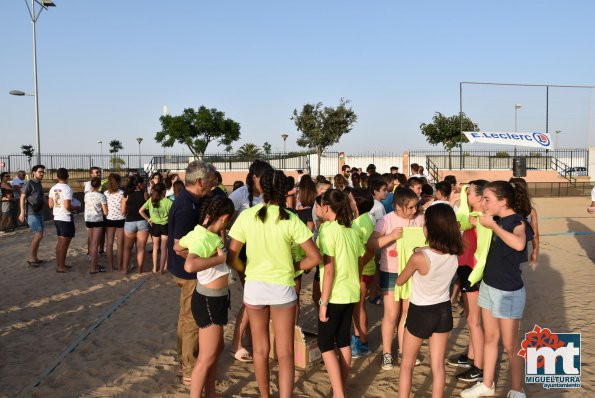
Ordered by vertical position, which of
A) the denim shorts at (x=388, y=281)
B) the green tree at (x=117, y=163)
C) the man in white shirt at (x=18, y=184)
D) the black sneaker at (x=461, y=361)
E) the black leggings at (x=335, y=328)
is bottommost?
the black sneaker at (x=461, y=361)

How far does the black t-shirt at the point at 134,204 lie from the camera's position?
8094 mm

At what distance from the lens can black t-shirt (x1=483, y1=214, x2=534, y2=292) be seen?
11.5 feet

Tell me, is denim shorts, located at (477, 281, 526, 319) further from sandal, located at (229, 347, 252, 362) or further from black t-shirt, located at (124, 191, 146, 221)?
black t-shirt, located at (124, 191, 146, 221)

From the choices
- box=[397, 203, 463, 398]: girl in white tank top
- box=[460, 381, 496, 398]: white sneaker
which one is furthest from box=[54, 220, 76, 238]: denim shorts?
box=[460, 381, 496, 398]: white sneaker

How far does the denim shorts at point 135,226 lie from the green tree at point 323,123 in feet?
96.0

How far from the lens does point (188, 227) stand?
3.88 metres

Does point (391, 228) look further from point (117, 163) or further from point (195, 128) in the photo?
point (195, 128)

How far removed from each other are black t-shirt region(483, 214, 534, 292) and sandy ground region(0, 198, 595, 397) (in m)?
1.16

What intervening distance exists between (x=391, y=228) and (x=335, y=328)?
113cm

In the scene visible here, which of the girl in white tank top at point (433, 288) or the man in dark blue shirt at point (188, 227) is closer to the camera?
the girl in white tank top at point (433, 288)

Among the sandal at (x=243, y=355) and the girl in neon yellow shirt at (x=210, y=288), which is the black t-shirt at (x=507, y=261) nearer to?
the girl in neon yellow shirt at (x=210, y=288)

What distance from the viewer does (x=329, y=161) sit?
32.1 m

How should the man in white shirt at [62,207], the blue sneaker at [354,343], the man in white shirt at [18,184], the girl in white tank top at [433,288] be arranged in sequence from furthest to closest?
the man in white shirt at [18,184] → the man in white shirt at [62,207] → the blue sneaker at [354,343] → the girl in white tank top at [433,288]

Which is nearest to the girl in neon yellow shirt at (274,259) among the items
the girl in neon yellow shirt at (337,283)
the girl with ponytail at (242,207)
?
the girl in neon yellow shirt at (337,283)
